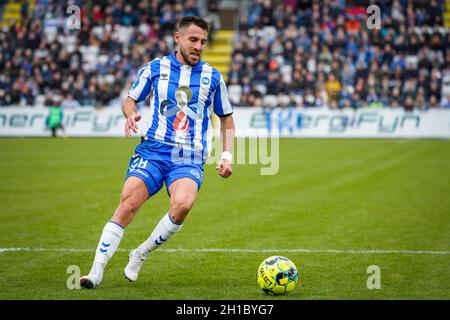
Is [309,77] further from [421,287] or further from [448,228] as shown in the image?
[421,287]

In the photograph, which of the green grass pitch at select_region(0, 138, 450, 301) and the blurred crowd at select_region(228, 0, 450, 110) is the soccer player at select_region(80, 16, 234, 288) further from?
the blurred crowd at select_region(228, 0, 450, 110)

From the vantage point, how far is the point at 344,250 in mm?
8914

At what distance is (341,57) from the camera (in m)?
34.9

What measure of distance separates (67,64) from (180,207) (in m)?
29.9

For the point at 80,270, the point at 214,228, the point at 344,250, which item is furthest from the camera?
the point at 214,228

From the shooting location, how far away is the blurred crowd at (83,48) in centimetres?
3375

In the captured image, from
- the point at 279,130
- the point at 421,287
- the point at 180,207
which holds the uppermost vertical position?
the point at 180,207

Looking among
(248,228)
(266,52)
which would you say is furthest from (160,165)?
(266,52)

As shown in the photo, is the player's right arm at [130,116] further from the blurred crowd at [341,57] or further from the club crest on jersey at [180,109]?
the blurred crowd at [341,57]

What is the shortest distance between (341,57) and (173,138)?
93.7 ft

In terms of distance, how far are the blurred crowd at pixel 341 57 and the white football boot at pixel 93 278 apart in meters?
25.4

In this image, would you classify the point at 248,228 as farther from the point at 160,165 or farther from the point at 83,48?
the point at 83,48
